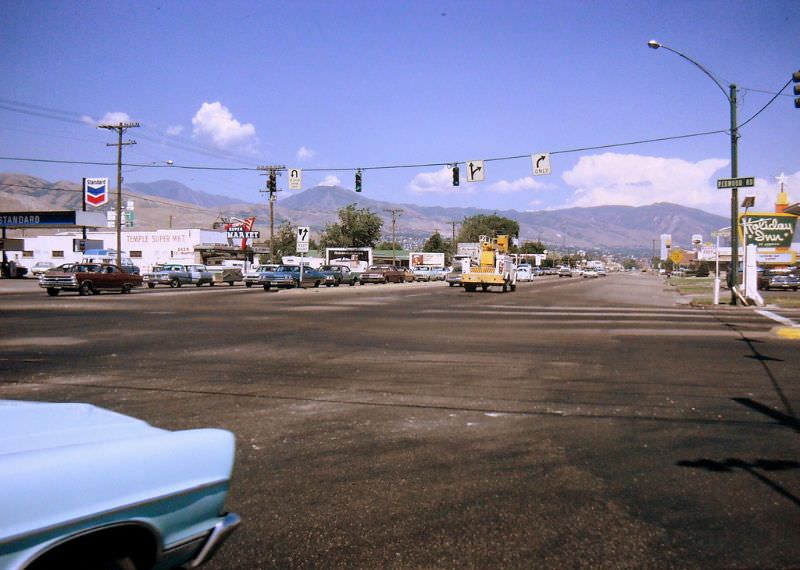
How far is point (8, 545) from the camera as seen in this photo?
A: 214 cm

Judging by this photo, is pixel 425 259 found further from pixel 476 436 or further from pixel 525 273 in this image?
pixel 476 436

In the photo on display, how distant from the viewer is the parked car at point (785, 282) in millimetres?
41625

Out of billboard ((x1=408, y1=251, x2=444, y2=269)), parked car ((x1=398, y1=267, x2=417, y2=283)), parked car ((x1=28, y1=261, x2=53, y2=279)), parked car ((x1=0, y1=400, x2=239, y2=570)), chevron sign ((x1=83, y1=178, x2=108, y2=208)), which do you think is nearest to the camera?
parked car ((x1=0, y1=400, x2=239, y2=570))

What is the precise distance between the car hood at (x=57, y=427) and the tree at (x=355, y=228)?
105729 millimetres

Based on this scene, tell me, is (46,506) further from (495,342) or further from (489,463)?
(495,342)

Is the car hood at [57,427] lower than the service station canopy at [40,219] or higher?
lower

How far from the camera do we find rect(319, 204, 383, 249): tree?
10931cm

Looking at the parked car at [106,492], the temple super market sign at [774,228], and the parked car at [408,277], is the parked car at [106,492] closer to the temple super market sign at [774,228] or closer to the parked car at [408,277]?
the temple super market sign at [774,228]

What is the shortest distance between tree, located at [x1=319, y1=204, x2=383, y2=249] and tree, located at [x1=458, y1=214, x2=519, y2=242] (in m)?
38.5

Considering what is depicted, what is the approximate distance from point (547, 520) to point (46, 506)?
2.95 metres

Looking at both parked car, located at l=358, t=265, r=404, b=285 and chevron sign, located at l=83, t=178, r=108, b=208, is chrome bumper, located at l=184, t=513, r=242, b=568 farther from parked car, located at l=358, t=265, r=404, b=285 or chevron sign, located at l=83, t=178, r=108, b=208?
chevron sign, located at l=83, t=178, r=108, b=208

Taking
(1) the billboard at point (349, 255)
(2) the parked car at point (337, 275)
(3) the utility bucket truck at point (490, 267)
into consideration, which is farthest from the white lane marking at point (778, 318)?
(1) the billboard at point (349, 255)

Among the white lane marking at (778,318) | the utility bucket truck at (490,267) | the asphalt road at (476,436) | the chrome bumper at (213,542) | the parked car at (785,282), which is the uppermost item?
the utility bucket truck at (490,267)

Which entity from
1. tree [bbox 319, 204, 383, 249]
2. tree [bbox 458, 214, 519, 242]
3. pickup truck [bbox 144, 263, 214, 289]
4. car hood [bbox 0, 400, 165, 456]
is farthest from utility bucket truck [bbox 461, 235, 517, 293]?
tree [bbox 458, 214, 519, 242]
